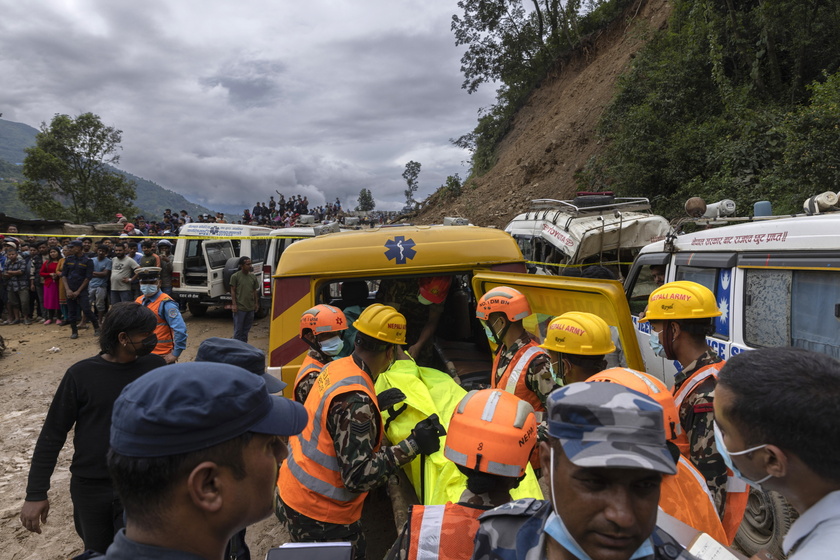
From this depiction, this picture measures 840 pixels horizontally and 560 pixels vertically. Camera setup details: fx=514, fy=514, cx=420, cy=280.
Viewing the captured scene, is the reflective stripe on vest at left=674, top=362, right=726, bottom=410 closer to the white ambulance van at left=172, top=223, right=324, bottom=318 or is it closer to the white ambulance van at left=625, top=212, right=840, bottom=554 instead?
the white ambulance van at left=625, top=212, right=840, bottom=554

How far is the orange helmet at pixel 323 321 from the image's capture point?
356cm

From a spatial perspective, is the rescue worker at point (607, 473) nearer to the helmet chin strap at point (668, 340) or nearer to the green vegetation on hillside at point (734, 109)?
the helmet chin strap at point (668, 340)

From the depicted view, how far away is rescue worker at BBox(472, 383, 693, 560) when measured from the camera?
1100 mm

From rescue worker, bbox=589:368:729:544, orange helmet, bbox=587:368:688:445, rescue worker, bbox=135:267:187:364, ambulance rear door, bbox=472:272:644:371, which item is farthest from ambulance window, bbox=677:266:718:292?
rescue worker, bbox=135:267:187:364

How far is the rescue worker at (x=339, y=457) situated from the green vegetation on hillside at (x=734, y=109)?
945 centimetres

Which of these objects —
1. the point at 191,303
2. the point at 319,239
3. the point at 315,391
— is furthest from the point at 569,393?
the point at 191,303

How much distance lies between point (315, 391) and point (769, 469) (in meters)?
1.91

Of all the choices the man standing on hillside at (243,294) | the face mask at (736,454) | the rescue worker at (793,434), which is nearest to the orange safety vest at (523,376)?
the face mask at (736,454)

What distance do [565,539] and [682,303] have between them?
178 centimetres

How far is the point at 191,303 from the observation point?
12.5 meters

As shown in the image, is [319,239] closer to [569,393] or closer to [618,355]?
[618,355]

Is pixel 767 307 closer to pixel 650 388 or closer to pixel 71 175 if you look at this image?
pixel 650 388

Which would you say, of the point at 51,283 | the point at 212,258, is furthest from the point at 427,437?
the point at 51,283

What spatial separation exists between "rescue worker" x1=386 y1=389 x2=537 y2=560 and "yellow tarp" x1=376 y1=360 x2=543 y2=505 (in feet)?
2.30
